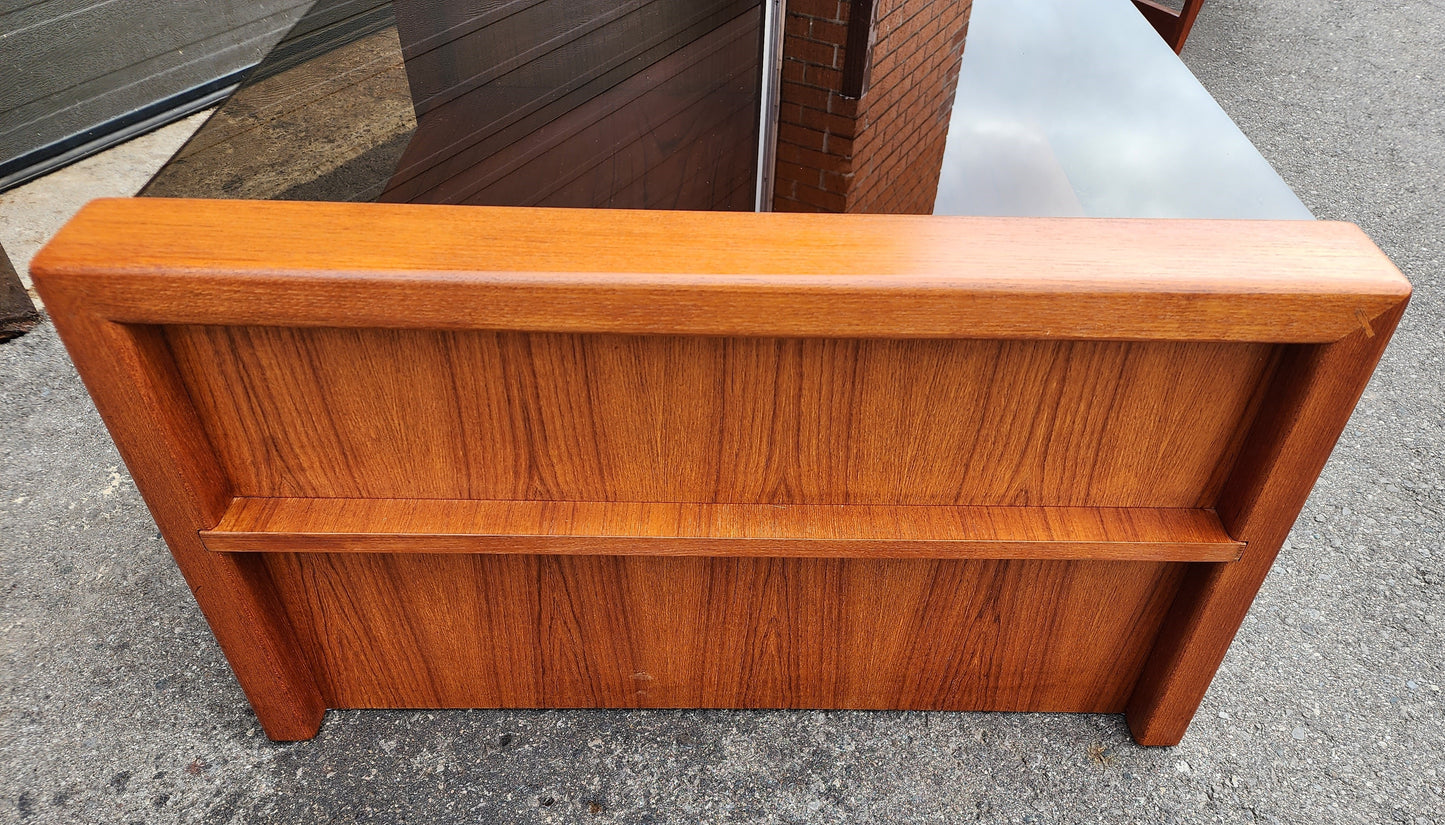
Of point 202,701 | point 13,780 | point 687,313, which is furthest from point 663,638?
point 13,780

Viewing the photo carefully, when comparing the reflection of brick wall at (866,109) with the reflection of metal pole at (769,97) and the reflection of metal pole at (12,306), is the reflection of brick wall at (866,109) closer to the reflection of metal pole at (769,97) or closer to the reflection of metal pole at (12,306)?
the reflection of metal pole at (769,97)

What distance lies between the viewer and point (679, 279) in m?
1.03

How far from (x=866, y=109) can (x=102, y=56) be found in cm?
298

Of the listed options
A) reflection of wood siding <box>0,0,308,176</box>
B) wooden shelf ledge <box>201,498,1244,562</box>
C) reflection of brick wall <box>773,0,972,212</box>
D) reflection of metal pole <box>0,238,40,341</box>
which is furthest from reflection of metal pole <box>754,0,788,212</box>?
reflection of metal pole <box>0,238,40,341</box>

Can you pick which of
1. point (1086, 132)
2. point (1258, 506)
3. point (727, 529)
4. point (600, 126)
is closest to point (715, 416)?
point (727, 529)

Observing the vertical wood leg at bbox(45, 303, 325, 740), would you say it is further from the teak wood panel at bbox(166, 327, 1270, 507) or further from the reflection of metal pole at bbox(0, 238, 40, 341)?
the reflection of metal pole at bbox(0, 238, 40, 341)

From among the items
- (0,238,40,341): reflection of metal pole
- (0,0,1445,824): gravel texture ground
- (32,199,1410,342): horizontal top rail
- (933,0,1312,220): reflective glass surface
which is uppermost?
(32,199,1410,342): horizontal top rail

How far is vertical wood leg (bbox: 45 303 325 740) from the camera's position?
3.48 feet

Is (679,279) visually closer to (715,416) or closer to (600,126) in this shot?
(715,416)

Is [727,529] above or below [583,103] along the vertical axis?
below

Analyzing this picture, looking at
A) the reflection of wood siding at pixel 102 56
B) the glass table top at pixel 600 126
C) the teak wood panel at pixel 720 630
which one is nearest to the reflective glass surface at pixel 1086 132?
the glass table top at pixel 600 126

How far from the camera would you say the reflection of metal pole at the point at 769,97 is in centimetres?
162

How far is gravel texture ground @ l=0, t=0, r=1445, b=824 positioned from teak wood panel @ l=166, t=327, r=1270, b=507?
53 cm

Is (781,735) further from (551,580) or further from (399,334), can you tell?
(399,334)
